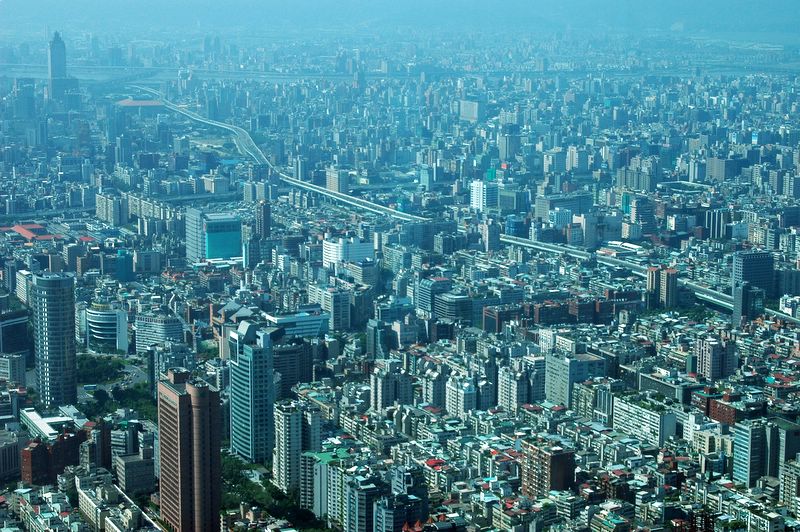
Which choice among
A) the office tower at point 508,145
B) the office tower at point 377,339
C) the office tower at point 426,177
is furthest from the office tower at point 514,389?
the office tower at point 508,145

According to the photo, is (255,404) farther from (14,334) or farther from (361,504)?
(14,334)

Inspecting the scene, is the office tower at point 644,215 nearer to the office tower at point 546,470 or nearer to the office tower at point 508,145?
the office tower at point 508,145

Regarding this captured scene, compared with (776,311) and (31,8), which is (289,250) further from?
(31,8)

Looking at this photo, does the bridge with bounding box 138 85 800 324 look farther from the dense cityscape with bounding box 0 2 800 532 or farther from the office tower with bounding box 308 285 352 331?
the office tower with bounding box 308 285 352 331

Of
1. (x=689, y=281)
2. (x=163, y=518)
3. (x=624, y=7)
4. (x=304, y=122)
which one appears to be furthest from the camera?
(x=624, y=7)

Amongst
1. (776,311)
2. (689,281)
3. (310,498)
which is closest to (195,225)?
(689,281)
